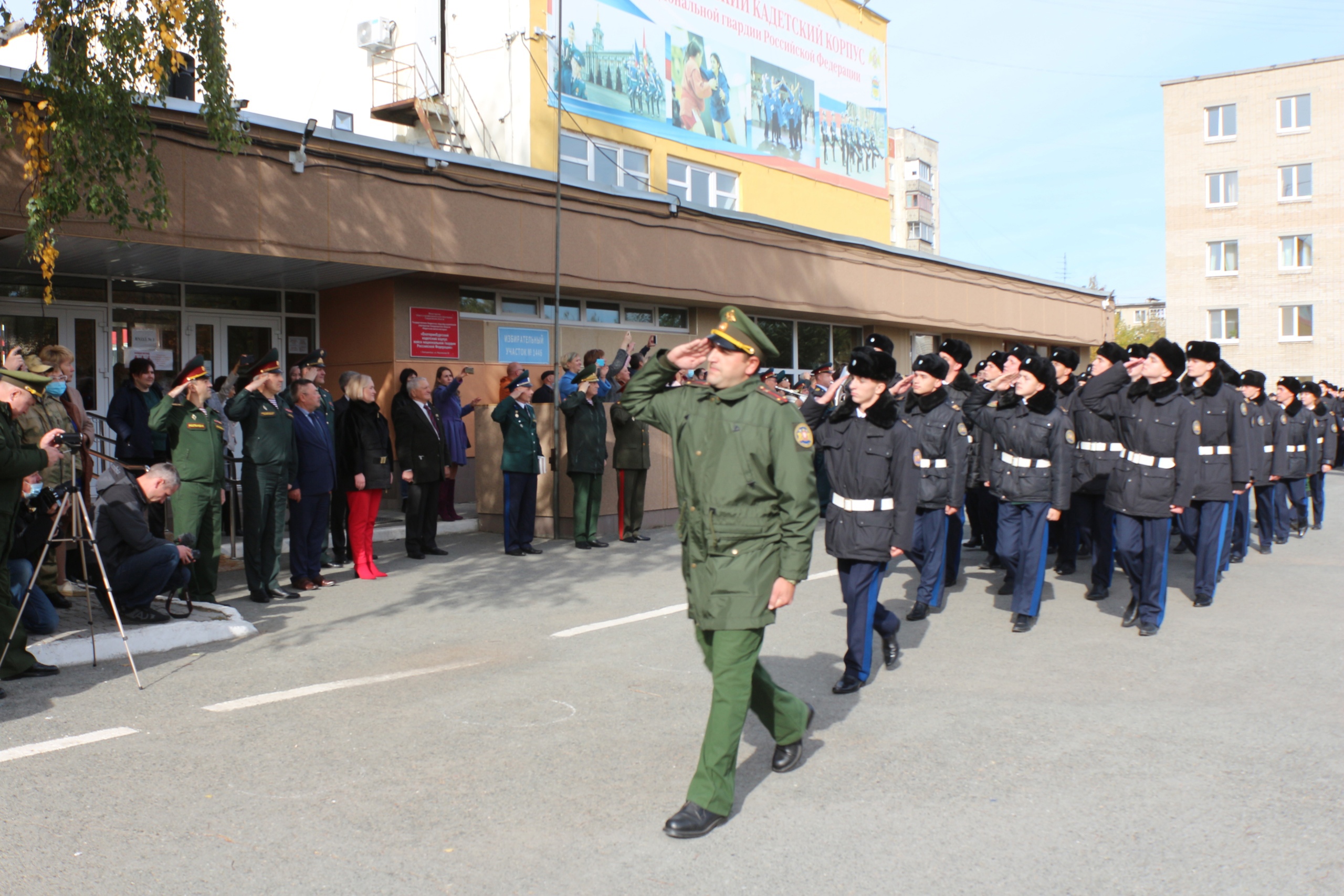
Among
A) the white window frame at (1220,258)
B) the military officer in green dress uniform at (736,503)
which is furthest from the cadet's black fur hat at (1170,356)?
the white window frame at (1220,258)

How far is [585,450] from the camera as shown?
485 inches

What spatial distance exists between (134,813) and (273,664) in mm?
2584

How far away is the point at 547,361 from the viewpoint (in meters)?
17.1

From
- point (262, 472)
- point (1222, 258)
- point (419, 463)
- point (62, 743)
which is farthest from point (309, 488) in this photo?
point (1222, 258)

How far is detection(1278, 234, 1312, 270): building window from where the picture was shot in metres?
47.4

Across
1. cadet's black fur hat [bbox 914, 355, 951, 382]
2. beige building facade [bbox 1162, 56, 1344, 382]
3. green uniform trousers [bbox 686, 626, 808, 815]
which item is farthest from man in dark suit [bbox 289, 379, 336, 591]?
beige building facade [bbox 1162, 56, 1344, 382]

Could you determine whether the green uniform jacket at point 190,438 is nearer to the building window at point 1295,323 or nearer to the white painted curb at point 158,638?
the white painted curb at point 158,638

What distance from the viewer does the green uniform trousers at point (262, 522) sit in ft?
29.6

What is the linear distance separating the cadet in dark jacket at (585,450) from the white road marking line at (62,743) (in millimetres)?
7073

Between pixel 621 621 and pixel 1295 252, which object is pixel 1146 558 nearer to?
pixel 621 621

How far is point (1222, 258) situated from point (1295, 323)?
13.7ft

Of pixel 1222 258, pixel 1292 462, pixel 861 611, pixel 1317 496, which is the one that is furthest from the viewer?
pixel 1222 258

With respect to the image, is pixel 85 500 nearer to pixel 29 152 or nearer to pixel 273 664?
pixel 273 664

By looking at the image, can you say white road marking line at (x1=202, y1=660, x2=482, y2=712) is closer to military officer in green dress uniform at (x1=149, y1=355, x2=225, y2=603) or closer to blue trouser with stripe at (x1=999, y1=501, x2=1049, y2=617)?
military officer in green dress uniform at (x1=149, y1=355, x2=225, y2=603)
